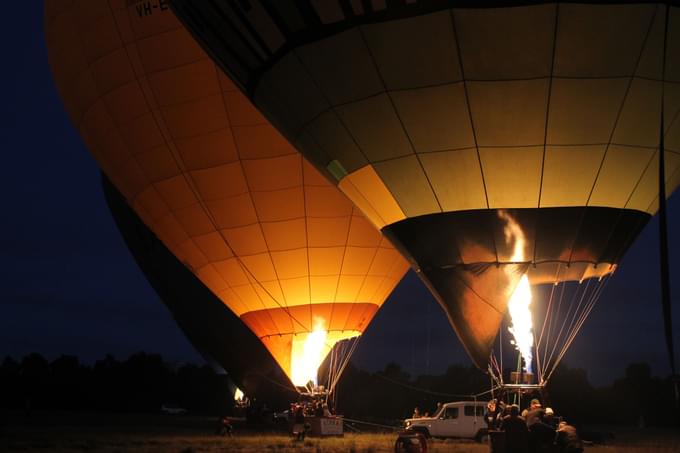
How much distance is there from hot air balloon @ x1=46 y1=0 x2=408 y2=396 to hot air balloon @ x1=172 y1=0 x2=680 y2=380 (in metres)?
4.12

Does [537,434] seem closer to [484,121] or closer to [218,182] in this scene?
[484,121]

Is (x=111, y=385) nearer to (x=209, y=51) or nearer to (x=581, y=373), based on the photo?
(x=581, y=373)

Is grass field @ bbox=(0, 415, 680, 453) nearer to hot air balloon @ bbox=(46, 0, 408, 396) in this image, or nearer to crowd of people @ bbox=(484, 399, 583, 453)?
hot air balloon @ bbox=(46, 0, 408, 396)

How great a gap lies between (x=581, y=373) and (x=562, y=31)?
1299 inches

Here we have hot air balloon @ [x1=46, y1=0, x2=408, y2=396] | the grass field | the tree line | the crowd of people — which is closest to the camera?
the crowd of people

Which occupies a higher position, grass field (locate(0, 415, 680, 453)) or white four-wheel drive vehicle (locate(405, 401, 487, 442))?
white four-wheel drive vehicle (locate(405, 401, 487, 442))

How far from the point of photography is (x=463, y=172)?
884 centimetres

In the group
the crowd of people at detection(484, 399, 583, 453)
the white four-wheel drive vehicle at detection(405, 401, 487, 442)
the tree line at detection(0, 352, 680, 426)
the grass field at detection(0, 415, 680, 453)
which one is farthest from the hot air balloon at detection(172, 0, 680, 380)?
the tree line at detection(0, 352, 680, 426)

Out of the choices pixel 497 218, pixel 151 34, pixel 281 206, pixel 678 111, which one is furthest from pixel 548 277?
pixel 151 34

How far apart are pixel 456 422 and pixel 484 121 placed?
7.14 metres

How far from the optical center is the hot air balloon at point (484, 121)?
8133 mm

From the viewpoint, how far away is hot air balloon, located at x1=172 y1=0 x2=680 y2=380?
813cm

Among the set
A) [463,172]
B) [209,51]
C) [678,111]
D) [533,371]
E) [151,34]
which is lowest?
[533,371]

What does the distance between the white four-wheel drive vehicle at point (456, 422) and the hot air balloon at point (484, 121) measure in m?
5.22
